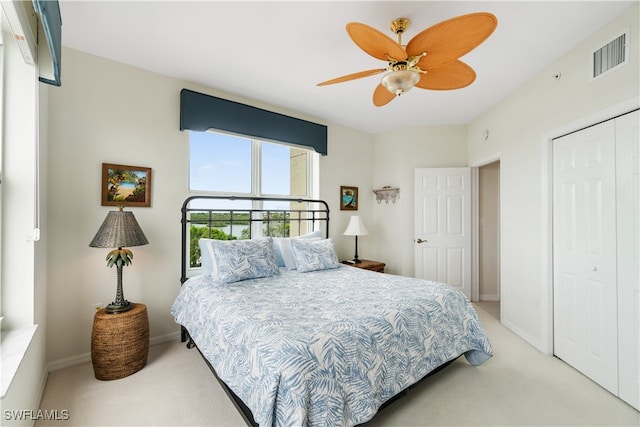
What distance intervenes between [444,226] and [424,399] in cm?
273

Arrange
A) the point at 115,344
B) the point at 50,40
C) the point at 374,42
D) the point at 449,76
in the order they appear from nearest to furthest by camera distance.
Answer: the point at 50,40, the point at 374,42, the point at 449,76, the point at 115,344

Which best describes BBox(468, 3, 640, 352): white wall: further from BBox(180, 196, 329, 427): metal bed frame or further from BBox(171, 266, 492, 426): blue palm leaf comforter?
BBox(180, 196, 329, 427): metal bed frame

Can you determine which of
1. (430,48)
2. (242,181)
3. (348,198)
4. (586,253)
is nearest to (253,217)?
(242,181)

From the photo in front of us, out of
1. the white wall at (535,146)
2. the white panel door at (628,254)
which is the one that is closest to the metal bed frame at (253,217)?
the white wall at (535,146)

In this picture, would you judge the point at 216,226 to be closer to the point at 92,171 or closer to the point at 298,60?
the point at 92,171

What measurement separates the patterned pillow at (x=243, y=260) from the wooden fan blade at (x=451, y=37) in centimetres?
206

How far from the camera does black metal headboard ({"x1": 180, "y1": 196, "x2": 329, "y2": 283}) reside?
303 centimetres

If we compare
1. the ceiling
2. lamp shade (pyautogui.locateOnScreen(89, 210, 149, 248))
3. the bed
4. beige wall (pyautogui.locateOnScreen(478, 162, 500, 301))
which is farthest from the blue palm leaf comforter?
beige wall (pyautogui.locateOnScreen(478, 162, 500, 301))

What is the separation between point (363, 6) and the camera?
1873mm

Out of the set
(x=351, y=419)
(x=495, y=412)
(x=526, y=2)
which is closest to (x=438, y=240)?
(x=495, y=412)

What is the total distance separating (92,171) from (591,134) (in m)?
4.18

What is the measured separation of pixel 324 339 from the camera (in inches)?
57.4

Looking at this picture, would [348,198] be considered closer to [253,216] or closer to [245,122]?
[253,216]

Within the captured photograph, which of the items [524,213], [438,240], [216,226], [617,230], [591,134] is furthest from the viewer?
[438,240]
